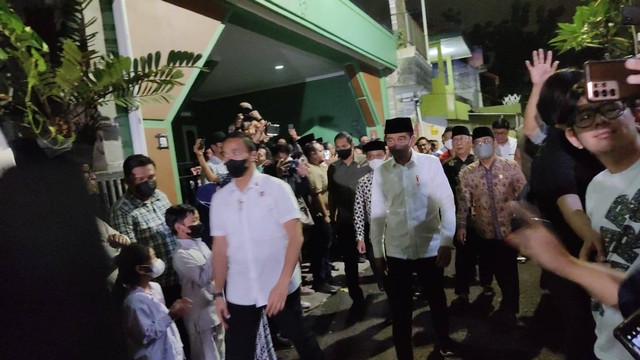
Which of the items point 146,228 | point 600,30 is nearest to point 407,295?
point 146,228

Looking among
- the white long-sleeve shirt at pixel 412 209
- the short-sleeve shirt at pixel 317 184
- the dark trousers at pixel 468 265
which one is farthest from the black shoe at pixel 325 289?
the white long-sleeve shirt at pixel 412 209

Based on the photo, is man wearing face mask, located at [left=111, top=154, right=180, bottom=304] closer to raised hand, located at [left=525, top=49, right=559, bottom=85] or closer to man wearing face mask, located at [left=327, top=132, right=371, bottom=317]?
man wearing face mask, located at [left=327, top=132, right=371, bottom=317]

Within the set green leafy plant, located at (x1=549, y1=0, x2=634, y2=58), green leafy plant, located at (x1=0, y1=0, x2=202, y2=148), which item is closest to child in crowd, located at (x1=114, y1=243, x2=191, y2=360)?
green leafy plant, located at (x1=0, y1=0, x2=202, y2=148)

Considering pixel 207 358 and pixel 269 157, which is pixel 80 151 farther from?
pixel 269 157

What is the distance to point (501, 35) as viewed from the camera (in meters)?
31.2

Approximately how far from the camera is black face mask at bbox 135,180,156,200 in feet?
11.4

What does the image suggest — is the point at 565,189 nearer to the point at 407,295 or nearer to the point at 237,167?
the point at 407,295

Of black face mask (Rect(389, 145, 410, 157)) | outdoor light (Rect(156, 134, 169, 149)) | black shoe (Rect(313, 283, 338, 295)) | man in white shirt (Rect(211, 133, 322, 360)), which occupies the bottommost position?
black shoe (Rect(313, 283, 338, 295))

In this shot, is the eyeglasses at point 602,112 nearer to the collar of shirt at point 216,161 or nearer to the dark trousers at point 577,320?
the dark trousers at point 577,320

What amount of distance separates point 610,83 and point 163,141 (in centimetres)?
460

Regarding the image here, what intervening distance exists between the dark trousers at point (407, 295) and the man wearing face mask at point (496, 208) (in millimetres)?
1023

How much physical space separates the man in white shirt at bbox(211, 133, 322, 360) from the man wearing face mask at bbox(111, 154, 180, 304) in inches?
25.9

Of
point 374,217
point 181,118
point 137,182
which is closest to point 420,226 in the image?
point 374,217

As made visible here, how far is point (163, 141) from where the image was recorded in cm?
509
